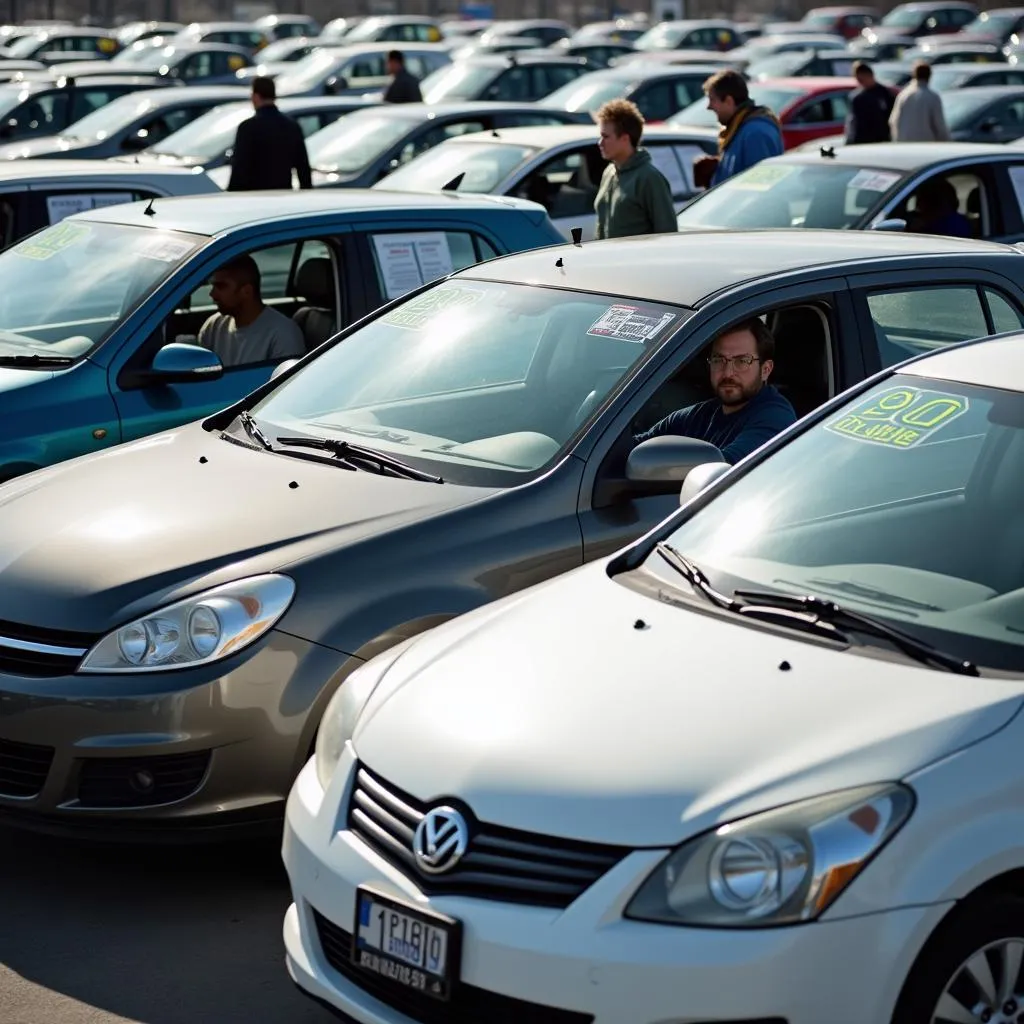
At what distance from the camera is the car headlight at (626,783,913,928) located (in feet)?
10.4

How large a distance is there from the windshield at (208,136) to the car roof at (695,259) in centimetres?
1052

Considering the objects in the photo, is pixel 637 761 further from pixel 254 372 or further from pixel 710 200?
pixel 710 200

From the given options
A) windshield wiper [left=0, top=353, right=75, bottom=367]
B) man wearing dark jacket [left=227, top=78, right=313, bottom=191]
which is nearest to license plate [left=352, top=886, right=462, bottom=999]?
windshield wiper [left=0, top=353, right=75, bottom=367]

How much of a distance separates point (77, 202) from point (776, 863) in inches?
295

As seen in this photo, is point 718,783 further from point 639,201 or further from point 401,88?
point 401,88

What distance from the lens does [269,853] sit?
202 inches

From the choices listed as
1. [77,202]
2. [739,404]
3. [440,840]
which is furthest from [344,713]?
[77,202]

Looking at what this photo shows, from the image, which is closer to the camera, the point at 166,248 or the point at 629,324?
the point at 629,324

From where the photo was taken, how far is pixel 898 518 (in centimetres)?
420

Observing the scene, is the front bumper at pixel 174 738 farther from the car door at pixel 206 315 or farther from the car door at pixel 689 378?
the car door at pixel 206 315

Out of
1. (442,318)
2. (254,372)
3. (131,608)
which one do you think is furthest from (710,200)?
(131,608)

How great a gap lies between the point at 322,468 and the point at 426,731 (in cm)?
171

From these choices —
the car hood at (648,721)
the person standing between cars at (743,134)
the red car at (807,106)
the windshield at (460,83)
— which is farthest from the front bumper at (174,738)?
the windshield at (460,83)

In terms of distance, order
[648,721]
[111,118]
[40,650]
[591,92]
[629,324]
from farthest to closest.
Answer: [591,92] → [111,118] → [629,324] → [40,650] → [648,721]
